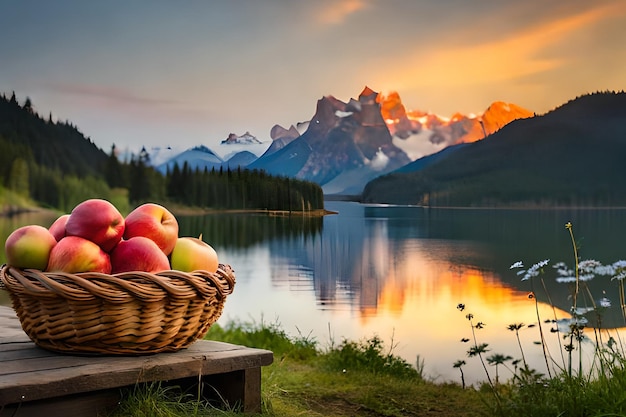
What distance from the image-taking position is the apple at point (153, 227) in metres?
2.76

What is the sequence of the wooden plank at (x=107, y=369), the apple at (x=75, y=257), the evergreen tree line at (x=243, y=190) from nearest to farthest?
the wooden plank at (x=107, y=369) < the apple at (x=75, y=257) < the evergreen tree line at (x=243, y=190)

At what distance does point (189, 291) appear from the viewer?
253 cm

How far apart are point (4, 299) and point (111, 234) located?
7.50 metres

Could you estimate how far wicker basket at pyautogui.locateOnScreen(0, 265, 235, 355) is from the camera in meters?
2.39

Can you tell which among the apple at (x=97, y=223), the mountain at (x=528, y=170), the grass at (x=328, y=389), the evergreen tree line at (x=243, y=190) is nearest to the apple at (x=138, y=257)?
the apple at (x=97, y=223)

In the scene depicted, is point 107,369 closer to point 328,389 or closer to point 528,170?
point 328,389

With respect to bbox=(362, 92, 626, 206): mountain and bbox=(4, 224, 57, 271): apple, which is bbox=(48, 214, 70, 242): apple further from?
bbox=(362, 92, 626, 206): mountain

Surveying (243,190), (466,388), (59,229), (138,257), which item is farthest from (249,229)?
(138,257)

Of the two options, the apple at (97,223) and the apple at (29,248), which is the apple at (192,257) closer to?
the apple at (97,223)

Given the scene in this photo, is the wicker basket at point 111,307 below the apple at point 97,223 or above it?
below

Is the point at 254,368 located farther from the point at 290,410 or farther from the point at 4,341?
the point at 4,341

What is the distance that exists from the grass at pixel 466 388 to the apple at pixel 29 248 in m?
0.61

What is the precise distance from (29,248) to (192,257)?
615 millimetres

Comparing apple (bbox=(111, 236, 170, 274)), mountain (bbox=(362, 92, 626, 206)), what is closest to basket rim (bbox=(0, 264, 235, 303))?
apple (bbox=(111, 236, 170, 274))
